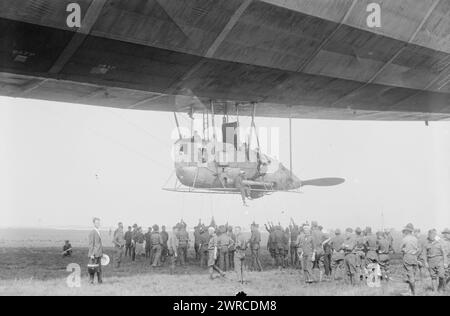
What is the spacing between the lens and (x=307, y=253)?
11109 mm

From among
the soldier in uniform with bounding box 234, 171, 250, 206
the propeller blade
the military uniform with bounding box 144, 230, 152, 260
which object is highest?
the propeller blade

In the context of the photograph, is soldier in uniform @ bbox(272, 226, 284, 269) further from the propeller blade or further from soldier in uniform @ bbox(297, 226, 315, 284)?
soldier in uniform @ bbox(297, 226, 315, 284)

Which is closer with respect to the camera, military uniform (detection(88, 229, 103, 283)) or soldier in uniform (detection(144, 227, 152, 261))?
military uniform (detection(88, 229, 103, 283))

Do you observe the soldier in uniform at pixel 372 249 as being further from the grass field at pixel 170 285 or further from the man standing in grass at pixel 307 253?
the man standing in grass at pixel 307 253

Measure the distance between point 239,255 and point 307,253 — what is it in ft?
5.08

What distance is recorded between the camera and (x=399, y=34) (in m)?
9.72

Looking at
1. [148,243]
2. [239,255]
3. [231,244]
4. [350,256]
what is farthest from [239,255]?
[148,243]

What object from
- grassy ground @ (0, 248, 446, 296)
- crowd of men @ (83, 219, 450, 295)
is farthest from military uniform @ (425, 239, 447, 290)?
grassy ground @ (0, 248, 446, 296)

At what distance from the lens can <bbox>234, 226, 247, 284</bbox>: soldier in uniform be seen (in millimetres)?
10586

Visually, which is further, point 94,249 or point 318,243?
point 318,243

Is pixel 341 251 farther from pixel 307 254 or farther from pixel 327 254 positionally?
pixel 327 254

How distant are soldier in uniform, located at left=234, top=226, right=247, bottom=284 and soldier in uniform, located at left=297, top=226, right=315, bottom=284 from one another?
53.3 inches
